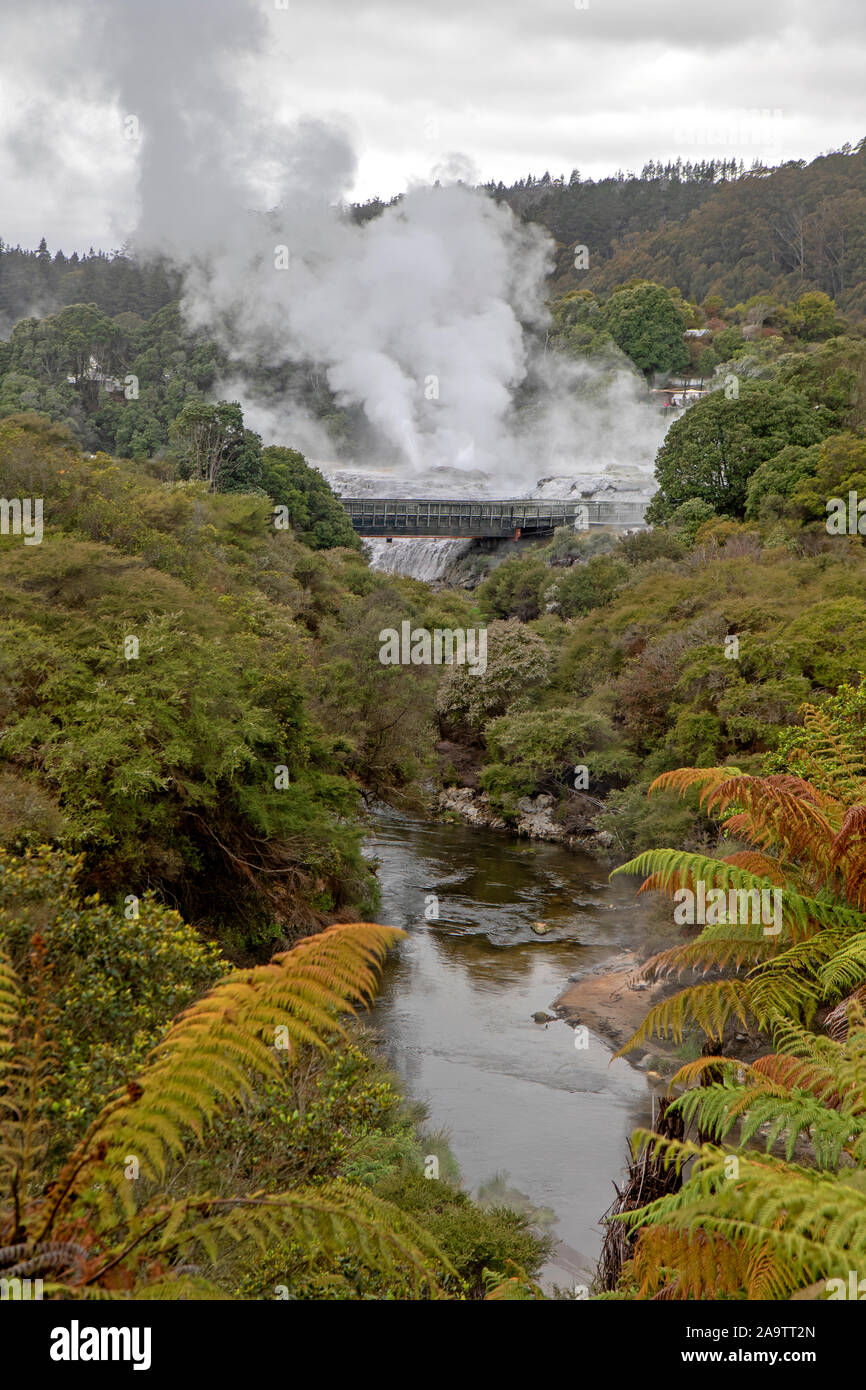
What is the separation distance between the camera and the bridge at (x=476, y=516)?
2340 inches

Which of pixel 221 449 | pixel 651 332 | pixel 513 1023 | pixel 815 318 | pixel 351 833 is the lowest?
pixel 513 1023

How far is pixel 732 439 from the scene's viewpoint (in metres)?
41.4

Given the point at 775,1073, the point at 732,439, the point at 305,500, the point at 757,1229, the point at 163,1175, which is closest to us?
the point at 757,1229

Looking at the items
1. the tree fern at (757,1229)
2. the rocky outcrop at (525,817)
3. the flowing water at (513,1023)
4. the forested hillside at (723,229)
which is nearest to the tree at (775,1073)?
the tree fern at (757,1229)

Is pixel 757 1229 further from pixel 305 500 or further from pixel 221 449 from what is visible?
pixel 305 500

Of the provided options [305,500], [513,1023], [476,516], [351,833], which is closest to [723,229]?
[476,516]

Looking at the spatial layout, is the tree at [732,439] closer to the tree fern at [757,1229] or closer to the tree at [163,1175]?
the tree fern at [757,1229]

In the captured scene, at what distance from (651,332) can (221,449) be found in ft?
175

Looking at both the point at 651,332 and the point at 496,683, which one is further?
the point at 651,332

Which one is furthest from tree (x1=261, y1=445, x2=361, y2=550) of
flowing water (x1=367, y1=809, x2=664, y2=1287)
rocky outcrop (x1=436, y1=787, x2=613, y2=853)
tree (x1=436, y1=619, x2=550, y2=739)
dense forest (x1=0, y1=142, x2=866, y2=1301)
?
flowing water (x1=367, y1=809, x2=664, y2=1287)

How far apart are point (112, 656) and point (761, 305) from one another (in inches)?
3411

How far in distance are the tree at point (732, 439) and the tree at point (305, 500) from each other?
14.8 m

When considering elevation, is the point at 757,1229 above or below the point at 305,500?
below
